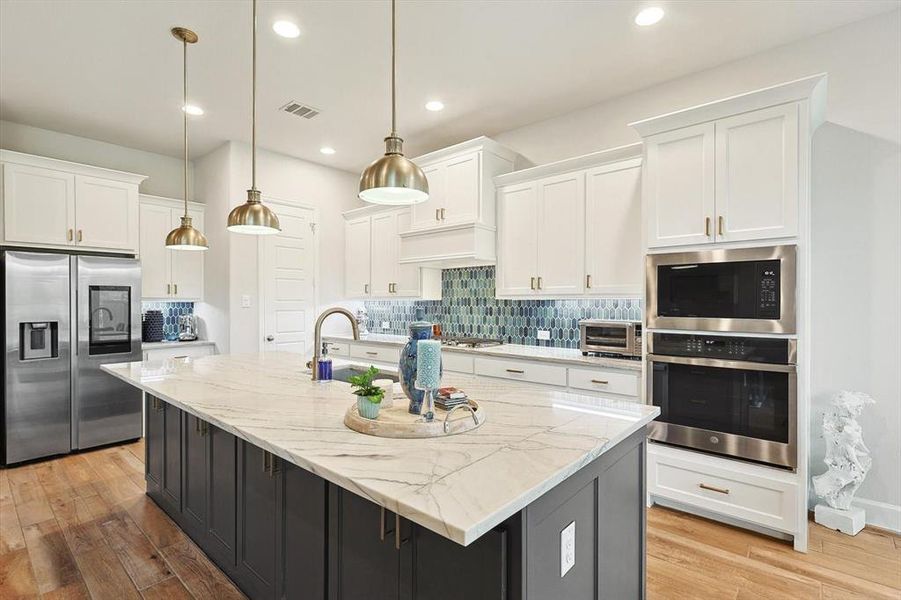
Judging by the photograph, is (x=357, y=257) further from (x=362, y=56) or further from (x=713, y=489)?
(x=713, y=489)

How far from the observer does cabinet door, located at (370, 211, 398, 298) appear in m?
4.96

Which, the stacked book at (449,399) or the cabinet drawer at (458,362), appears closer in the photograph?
the stacked book at (449,399)

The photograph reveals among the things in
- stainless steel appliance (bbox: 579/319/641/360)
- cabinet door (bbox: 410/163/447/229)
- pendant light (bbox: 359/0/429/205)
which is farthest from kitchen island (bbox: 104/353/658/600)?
cabinet door (bbox: 410/163/447/229)

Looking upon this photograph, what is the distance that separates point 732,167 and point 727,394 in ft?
4.24

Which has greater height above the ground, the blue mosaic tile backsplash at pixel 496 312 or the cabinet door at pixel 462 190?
the cabinet door at pixel 462 190

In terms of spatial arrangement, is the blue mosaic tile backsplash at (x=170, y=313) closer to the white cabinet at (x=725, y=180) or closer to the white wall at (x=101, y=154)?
the white wall at (x=101, y=154)

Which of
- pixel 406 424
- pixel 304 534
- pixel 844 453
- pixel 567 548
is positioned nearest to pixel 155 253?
pixel 304 534

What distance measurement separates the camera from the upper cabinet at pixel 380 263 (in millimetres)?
4781

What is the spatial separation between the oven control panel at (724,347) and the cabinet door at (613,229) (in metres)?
0.49

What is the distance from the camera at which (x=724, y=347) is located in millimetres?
2654

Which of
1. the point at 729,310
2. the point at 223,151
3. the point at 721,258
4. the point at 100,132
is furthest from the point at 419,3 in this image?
the point at 100,132

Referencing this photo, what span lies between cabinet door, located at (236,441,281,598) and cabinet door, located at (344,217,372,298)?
3.41 metres

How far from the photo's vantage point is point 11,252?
3688mm

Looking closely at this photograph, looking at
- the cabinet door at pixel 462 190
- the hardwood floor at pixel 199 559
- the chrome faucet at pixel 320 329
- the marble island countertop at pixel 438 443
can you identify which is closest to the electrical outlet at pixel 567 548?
the marble island countertop at pixel 438 443
